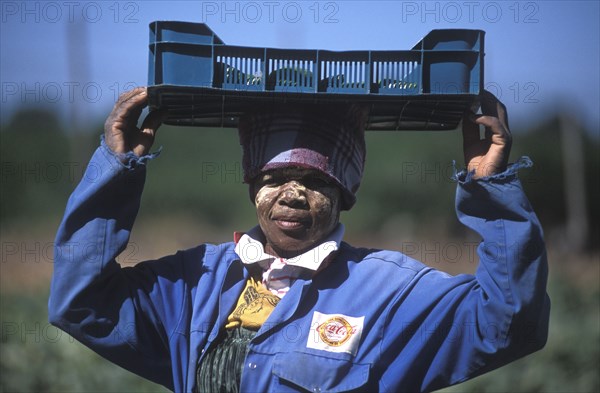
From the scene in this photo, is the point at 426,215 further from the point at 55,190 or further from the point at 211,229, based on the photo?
the point at 55,190

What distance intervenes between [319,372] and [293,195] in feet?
1.68

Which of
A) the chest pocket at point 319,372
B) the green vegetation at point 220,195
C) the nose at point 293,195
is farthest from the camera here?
the green vegetation at point 220,195

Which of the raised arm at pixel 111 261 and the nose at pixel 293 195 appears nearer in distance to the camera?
the raised arm at pixel 111 261

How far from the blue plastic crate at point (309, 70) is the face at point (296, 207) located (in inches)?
10.3

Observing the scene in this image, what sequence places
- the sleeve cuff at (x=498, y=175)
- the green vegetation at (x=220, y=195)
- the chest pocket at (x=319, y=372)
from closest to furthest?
the sleeve cuff at (x=498, y=175) → the chest pocket at (x=319, y=372) → the green vegetation at (x=220, y=195)

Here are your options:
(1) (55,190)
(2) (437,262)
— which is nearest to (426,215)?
(2) (437,262)

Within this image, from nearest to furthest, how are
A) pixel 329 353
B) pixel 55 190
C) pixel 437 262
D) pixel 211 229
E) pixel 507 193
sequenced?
pixel 507 193 → pixel 329 353 → pixel 437 262 → pixel 211 229 → pixel 55 190

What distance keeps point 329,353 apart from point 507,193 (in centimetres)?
67

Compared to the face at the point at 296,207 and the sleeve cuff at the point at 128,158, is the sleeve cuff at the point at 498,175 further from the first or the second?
the sleeve cuff at the point at 128,158

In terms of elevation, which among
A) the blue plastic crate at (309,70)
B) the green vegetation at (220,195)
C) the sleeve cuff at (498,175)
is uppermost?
the blue plastic crate at (309,70)

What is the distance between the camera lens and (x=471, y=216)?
2.59 metres

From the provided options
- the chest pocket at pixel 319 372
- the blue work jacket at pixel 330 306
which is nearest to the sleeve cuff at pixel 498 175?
the blue work jacket at pixel 330 306

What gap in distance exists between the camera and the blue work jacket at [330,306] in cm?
251

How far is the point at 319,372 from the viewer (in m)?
2.61
